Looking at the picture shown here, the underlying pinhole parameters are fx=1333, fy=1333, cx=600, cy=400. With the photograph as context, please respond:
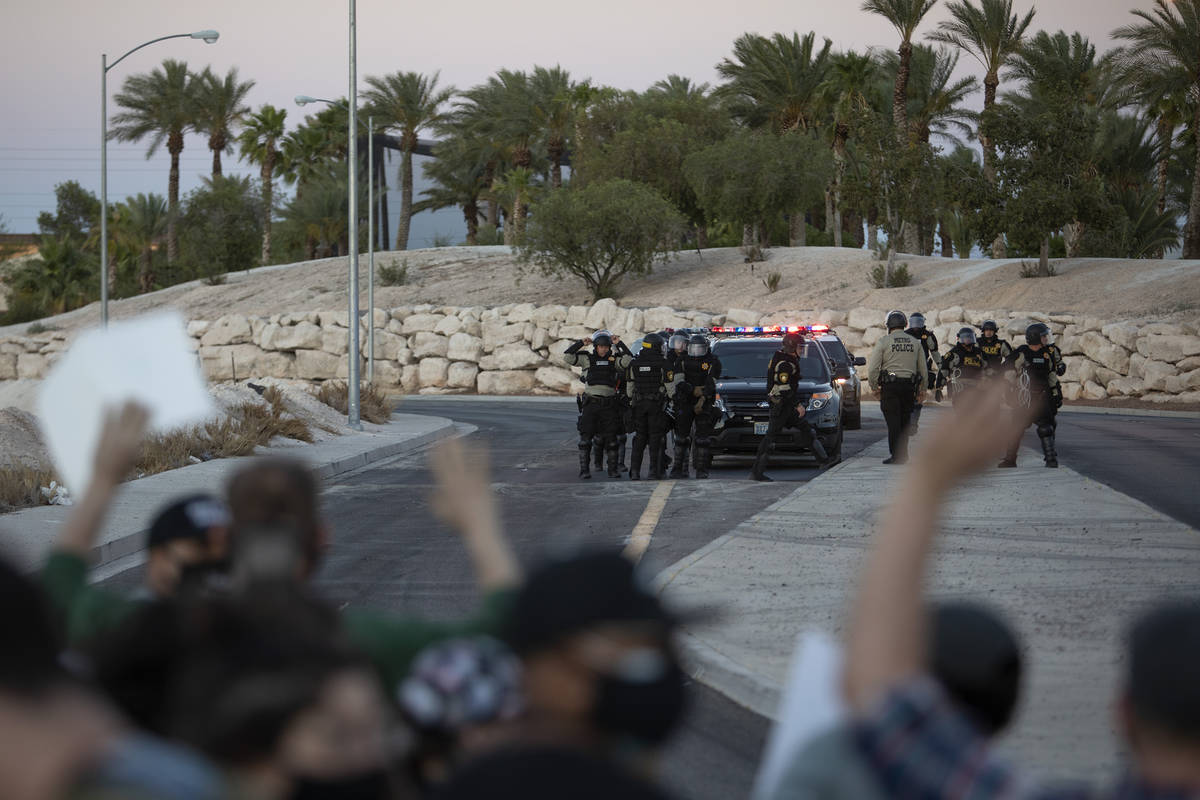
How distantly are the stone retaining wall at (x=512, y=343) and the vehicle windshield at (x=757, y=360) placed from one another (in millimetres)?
19549

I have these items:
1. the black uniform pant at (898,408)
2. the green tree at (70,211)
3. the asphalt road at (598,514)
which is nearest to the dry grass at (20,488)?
the asphalt road at (598,514)

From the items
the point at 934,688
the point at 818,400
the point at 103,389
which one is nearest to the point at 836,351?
the point at 818,400

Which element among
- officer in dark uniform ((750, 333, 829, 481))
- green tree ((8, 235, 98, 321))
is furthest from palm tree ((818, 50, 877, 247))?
officer in dark uniform ((750, 333, 829, 481))

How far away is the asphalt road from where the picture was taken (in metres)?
6.12

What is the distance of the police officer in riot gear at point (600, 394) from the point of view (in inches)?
684

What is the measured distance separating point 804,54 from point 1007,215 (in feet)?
52.7

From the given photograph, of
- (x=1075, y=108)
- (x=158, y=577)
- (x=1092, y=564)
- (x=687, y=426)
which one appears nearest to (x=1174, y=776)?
(x=158, y=577)

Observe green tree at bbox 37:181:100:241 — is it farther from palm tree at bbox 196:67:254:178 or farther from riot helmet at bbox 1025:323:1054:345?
riot helmet at bbox 1025:323:1054:345

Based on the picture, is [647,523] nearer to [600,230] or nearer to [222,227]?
[600,230]

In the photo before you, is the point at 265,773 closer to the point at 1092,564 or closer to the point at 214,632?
the point at 214,632

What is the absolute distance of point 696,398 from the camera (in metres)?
17.2

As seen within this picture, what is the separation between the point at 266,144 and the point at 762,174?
29.2 meters

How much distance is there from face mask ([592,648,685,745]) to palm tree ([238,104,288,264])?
6584 cm

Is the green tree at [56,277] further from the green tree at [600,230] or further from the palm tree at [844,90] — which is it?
the palm tree at [844,90]
